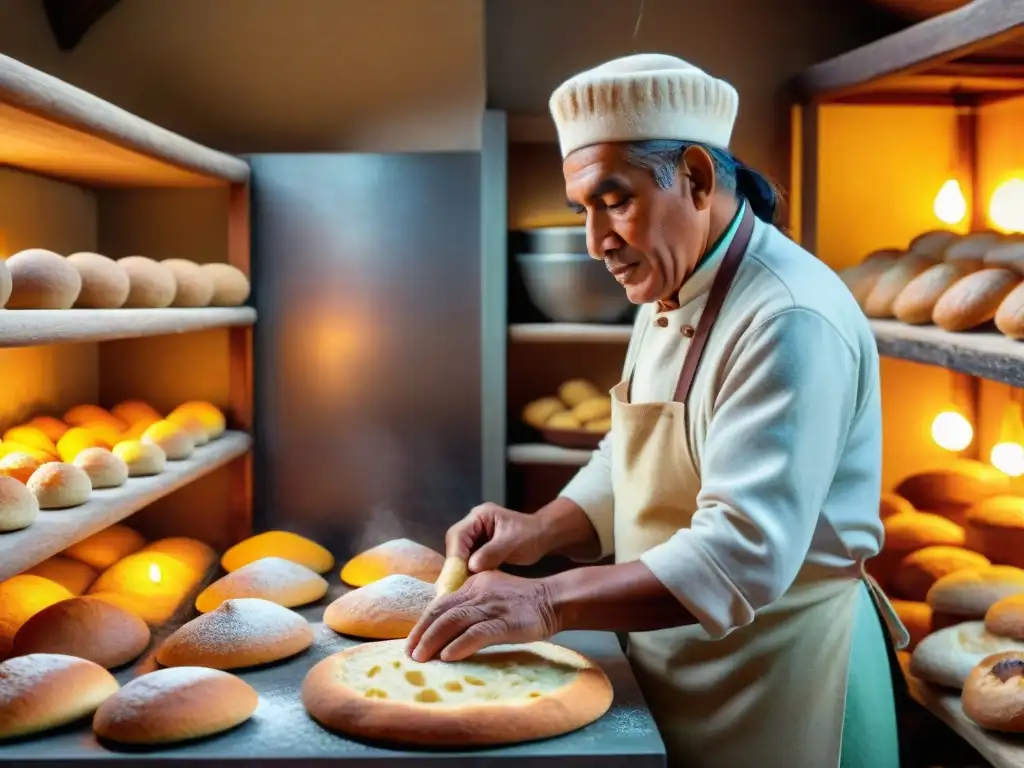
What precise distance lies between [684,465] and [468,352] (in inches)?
52.1

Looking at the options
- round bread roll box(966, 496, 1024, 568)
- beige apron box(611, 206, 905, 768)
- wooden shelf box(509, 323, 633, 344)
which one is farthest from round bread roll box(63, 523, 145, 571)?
round bread roll box(966, 496, 1024, 568)

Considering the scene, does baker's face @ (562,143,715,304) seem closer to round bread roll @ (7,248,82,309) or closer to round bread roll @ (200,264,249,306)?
→ round bread roll @ (7,248,82,309)

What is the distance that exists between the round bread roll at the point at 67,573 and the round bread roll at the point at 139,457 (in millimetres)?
308

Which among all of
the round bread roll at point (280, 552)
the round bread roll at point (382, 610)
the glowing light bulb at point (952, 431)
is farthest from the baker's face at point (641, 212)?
the glowing light bulb at point (952, 431)

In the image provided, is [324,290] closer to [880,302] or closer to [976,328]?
[880,302]

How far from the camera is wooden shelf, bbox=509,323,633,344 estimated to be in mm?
2719

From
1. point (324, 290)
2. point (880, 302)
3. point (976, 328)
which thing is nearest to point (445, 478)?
point (324, 290)

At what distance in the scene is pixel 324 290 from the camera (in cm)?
295

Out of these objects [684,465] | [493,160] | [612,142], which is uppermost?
[493,160]

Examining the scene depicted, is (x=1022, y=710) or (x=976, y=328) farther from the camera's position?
(x=976, y=328)

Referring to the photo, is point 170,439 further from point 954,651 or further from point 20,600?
point 954,651

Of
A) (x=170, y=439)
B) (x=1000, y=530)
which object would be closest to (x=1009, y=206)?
(x=1000, y=530)

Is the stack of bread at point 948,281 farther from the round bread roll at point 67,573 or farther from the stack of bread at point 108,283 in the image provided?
the round bread roll at point 67,573

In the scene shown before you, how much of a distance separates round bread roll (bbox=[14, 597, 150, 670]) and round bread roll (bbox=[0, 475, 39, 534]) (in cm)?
18
